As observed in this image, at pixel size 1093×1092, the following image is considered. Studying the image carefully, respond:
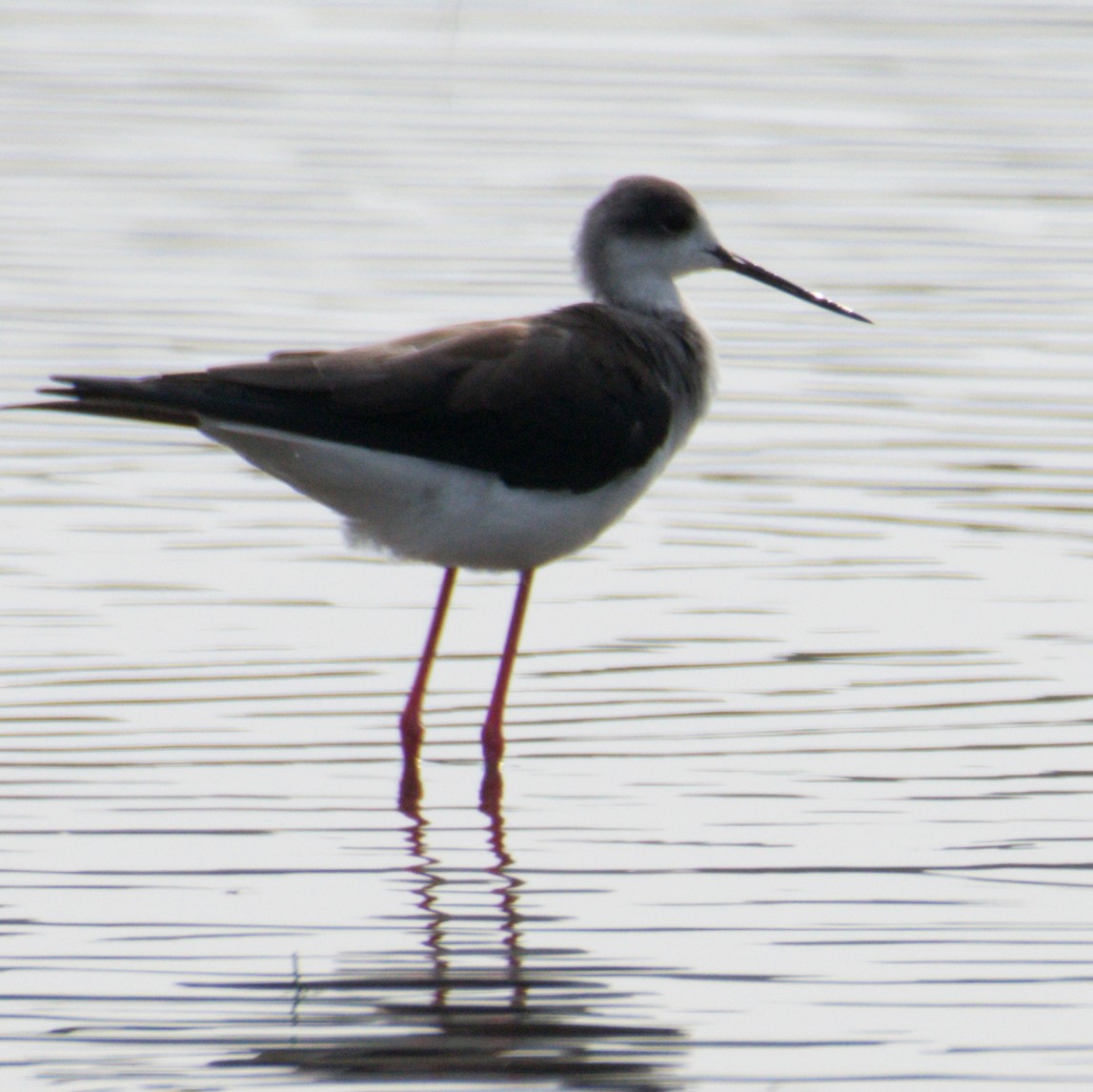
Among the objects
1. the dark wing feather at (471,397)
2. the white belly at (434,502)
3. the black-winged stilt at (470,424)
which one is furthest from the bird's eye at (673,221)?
the white belly at (434,502)

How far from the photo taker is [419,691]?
21.9 feet

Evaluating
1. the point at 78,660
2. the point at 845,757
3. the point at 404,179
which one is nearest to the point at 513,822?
the point at 845,757

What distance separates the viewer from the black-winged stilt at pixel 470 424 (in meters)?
6.07

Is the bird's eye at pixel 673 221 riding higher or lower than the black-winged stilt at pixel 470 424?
higher

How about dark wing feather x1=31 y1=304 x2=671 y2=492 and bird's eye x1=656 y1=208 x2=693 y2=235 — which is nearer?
dark wing feather x1=31 y1=304 x2=671 y2=492

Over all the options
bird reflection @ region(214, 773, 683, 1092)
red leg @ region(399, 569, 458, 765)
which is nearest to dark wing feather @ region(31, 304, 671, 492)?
red leg @ region(399, 569, 458, 765)

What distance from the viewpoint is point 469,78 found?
16.7m

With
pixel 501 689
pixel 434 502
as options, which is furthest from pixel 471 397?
pixel 501 689

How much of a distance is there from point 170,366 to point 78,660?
324cm

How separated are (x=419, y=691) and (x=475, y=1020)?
1.89m

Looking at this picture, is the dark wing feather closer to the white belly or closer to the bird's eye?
the white belly

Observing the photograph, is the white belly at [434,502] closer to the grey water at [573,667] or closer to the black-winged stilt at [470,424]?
the black-winged stilt at [470,424]

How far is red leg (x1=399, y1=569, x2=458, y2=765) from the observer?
6594 millimetres

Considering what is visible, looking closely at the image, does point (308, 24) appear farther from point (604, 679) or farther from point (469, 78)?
point (604, 679)
